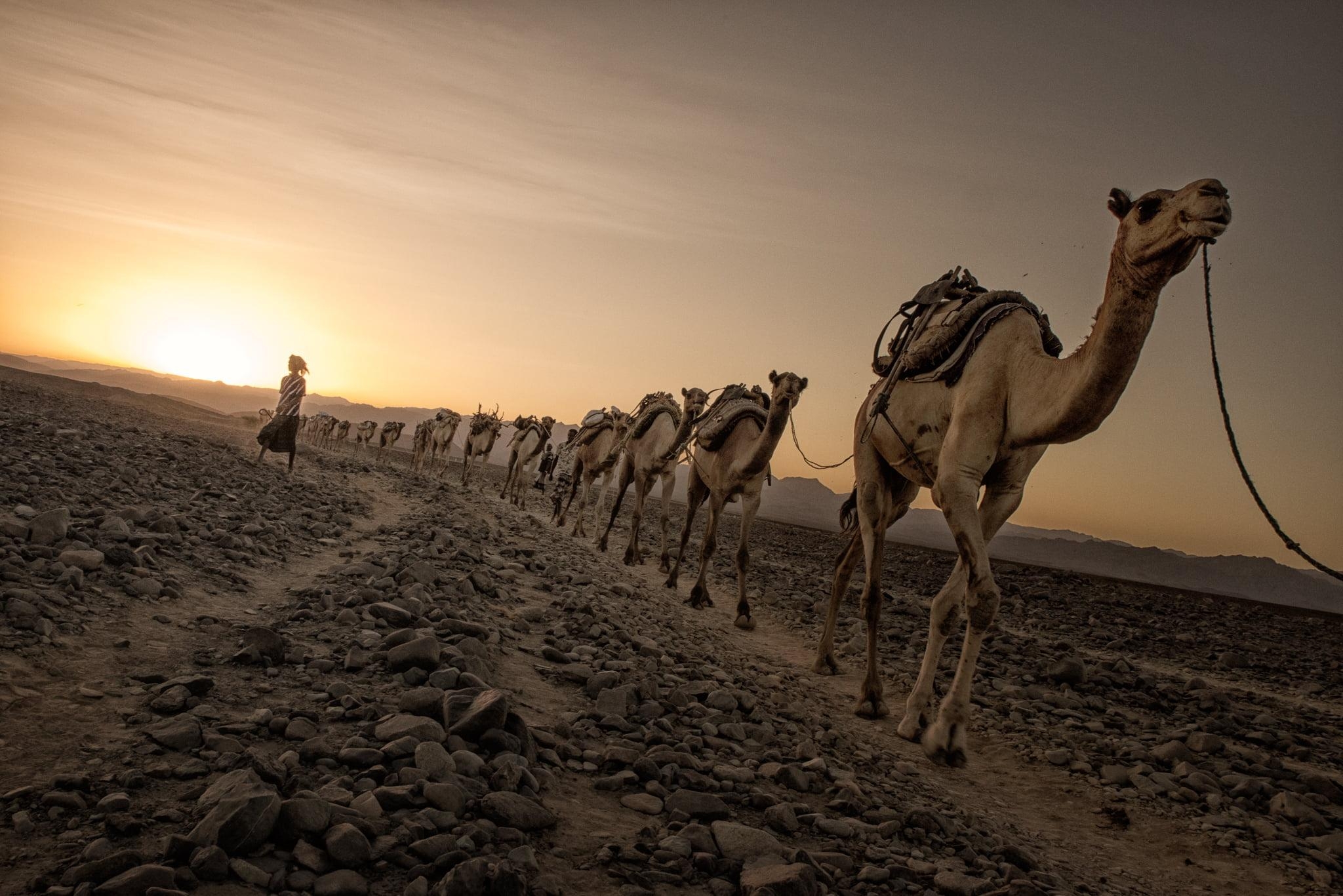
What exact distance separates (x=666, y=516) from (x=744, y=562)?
444cm

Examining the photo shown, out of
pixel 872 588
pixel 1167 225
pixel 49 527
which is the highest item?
pixel 1167 225

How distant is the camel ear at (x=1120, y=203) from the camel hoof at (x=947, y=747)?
4.20m

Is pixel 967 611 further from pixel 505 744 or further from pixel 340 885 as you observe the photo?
pixel 340 885

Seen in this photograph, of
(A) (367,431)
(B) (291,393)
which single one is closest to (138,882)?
(B) (291,393)

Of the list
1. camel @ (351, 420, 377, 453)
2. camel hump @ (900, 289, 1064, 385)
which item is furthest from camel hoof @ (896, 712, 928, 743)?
camel @ (351, 420, 377, 453)

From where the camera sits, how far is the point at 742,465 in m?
11.5

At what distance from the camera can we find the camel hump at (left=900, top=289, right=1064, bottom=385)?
6742mm

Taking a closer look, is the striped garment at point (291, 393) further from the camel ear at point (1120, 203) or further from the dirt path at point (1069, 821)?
the camel ear at point (1120, 203)

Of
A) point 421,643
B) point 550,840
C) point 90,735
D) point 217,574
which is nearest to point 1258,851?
point 550,840

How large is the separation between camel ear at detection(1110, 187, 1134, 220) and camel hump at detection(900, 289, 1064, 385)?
124cm

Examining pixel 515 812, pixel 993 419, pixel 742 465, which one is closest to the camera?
pixel 515 812

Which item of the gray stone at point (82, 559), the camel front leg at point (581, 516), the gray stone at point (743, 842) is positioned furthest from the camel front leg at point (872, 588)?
the camel front leg at point (581, 516)

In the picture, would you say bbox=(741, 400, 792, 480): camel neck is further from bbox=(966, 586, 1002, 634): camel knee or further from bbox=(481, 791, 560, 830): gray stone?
bbox=(481, 791, 560, 830): gray stone

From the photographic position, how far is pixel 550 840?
3170 millimetres
